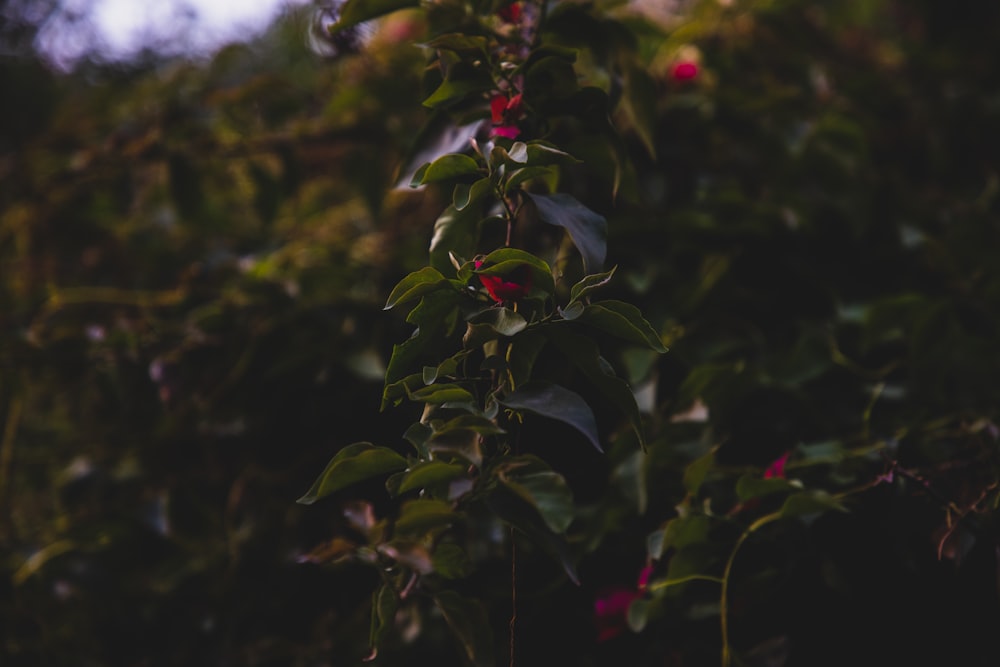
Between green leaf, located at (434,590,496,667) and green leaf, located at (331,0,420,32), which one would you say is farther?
green leaf, located at (331,0,420,32)

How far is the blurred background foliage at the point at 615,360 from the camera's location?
27.5 inches

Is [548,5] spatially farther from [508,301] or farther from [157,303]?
[157,303]

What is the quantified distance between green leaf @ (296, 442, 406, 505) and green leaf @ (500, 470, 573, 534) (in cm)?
8

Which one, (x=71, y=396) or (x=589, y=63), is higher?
(x=589, y=63)

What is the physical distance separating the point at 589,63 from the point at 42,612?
90 cm

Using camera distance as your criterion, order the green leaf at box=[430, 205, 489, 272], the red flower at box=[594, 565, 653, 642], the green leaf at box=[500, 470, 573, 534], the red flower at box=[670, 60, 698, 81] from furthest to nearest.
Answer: the red flower at box=[670, 60, 698, 81] → the red flower at box=[594, 565, 653, 642] → the green leaf at box=[430, 205, 489, 272] → the green leaf at box=[500, 470, 573, 534]

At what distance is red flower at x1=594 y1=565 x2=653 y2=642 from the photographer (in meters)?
0.66

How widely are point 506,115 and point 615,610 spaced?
435 mm

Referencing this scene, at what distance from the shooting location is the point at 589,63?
2.84 ft

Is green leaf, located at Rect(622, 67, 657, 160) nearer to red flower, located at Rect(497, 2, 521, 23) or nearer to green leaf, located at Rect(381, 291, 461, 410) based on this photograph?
red flower, located at Rect(497, 2, 521, 23)

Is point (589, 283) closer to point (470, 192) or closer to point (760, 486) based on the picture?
point (470, 192)

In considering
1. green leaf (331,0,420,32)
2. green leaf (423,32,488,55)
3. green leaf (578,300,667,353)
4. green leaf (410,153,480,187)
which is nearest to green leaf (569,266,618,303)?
green leaf (578,300,667,353)

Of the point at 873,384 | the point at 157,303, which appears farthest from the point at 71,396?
the point at 873,384

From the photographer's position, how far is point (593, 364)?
1.58ft
